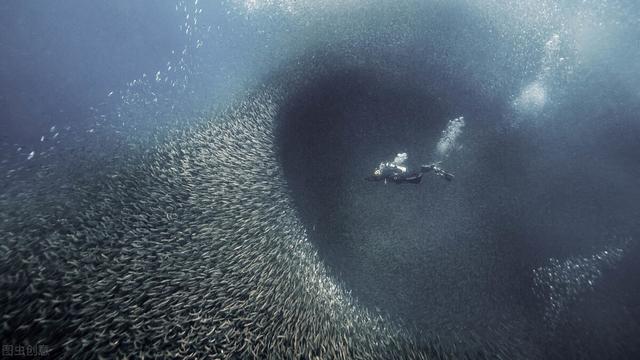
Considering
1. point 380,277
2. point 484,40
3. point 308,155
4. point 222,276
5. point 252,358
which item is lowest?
point 252,358

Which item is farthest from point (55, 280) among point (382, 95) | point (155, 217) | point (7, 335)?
point (382, 95)

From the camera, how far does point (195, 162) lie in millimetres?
13047

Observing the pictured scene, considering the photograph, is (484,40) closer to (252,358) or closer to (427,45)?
(427,45)

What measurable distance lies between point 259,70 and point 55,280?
1133cm

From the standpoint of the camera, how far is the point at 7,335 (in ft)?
26.9

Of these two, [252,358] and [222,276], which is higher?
[222,276]

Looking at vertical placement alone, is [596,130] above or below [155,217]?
below

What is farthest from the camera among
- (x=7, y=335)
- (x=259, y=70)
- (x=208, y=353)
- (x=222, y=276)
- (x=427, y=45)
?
(x=427, y=45)

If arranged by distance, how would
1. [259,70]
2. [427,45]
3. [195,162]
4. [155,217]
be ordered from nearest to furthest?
[155,217]
[195,162]
[259,70]
[427,45]

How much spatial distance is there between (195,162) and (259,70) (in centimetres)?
594

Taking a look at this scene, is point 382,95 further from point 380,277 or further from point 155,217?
point 155,217

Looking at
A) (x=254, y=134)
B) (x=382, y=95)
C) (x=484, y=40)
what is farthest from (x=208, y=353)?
(x=484, y=40)

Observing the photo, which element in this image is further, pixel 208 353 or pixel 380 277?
pixel 380 277

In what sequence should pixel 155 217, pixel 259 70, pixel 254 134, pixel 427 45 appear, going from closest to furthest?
pixel 155 217
pixel 254 134
pixel 259 70
pixel 427 45
